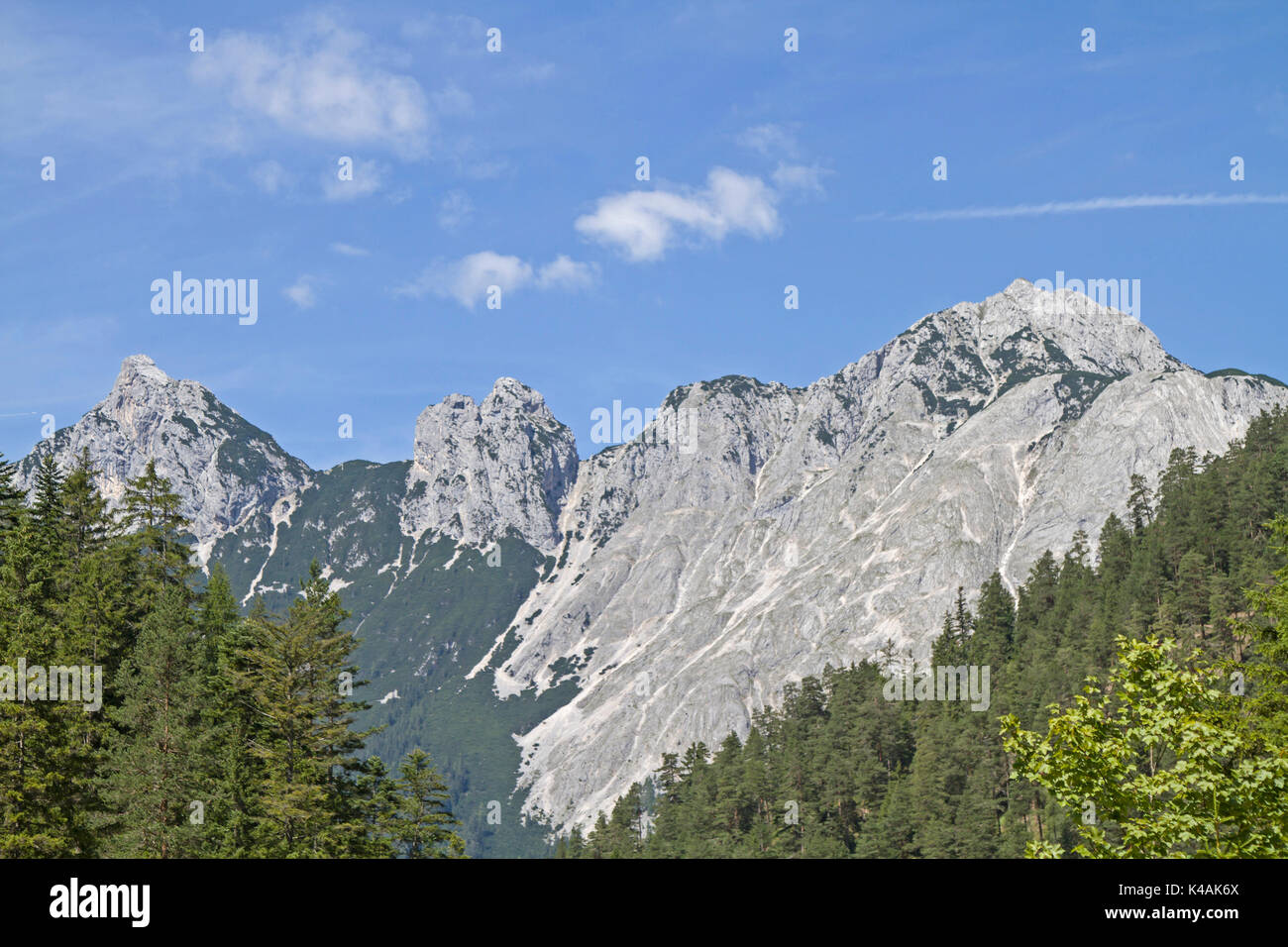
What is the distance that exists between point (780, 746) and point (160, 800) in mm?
112238

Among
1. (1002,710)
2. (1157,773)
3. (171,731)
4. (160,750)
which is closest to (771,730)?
(1002,710)

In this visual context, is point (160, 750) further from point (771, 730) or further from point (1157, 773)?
point (771, 730)

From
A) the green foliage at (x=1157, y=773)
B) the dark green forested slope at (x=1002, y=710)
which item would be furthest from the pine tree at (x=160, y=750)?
the dark green forested slope at (x=1002, y=710)

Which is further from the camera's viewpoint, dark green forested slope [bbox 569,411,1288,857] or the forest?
dark green forested slope [bbox 569,411,1288,857]

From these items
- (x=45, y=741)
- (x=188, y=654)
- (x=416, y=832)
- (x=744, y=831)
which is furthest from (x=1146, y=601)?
(x=45, y=741)

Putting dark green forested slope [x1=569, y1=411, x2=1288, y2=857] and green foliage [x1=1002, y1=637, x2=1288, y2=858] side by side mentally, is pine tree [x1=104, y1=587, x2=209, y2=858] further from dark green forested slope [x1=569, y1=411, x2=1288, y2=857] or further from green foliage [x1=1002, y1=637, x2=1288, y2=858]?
dark green forested slope [x1=569, y1=411, x2=1288, y2=857]

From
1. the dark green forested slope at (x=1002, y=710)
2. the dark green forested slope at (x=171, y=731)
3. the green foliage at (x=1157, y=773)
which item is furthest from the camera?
Answer: the dark green forested slope at (x=1002, y=710)

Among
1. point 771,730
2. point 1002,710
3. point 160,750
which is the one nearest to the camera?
point 160,750

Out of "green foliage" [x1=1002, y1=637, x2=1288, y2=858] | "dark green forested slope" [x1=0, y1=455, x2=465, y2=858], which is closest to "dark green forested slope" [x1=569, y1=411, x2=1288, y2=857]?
"green foliage" [x1=1002, y1=637, x2=1288, y2=858]

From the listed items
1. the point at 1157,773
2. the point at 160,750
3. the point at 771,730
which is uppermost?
the point at 1157,773

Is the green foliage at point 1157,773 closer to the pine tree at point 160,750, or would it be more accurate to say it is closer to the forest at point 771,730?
the forest at point 771,730

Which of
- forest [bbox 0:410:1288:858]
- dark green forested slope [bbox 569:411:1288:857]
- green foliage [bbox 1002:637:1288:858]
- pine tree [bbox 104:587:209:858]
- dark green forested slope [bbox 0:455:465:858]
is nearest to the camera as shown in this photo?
green foliage [bbox 1002:637:1288:858]
